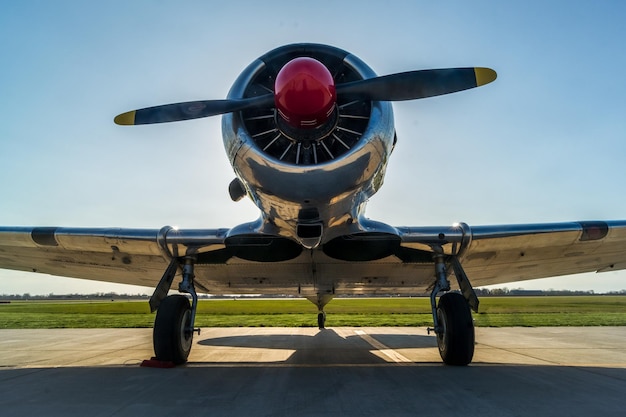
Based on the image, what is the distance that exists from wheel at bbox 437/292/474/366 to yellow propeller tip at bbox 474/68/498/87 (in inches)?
154

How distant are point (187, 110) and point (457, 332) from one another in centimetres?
572

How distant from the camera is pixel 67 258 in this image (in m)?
10.3

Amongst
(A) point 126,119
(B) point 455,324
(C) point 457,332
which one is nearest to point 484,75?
(B) point 455,324

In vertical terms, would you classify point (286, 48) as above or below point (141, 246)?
above

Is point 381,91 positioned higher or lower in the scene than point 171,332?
higher

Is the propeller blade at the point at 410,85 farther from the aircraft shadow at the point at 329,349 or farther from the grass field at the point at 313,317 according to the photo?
the grass field at the point at 313,317

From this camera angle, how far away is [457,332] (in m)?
7.35

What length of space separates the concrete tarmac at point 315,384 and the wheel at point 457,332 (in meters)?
0.27

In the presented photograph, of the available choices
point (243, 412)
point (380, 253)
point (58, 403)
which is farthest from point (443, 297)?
point (58, 403)

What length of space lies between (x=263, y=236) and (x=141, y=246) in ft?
9.78

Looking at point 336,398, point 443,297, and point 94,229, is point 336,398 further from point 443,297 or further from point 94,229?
point 94,229

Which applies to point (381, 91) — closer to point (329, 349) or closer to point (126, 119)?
point (126, 119)

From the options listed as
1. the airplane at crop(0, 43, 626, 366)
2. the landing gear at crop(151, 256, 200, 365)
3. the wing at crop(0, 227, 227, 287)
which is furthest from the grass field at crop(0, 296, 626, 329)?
the wing at crop(0, 227, 227, 287)

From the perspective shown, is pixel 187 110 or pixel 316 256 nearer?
pixel 187 110
